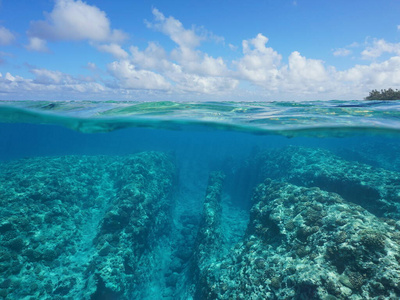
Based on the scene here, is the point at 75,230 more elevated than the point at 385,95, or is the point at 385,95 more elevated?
the point at 385,95

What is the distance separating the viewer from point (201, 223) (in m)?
14.0

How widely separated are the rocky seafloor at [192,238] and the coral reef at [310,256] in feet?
0.13

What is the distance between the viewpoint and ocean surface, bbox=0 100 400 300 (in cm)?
732

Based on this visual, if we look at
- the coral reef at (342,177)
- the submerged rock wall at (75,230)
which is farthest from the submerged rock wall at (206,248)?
the coral reef at (342,177)

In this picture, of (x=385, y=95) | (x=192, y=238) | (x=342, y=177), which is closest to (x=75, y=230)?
(x=192, y=238)

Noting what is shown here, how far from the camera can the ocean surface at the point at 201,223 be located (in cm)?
732

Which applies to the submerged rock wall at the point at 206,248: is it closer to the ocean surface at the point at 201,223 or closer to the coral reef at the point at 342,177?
the ocean surface at the point at 201,223

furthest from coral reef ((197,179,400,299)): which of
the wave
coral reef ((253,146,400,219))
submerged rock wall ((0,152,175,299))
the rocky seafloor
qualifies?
the wave

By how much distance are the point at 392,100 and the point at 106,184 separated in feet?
81.8

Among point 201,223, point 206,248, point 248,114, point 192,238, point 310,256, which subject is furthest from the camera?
point 248,114

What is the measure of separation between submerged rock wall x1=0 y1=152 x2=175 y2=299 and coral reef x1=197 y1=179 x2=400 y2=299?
16.4 ft

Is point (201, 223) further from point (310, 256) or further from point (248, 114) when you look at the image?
point (248, 114)

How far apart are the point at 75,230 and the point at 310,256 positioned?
13.4 m

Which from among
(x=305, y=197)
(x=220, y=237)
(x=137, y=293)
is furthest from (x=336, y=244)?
(x=137, y=293)
